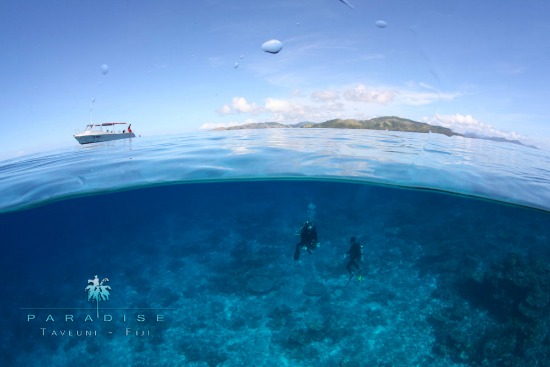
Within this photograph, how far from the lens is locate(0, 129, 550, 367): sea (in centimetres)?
1057

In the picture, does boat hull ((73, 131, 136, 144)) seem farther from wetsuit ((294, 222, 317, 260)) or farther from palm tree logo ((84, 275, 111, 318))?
wetsuit ((294, 222, 317, 260))

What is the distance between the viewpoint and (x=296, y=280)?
14.7 metres

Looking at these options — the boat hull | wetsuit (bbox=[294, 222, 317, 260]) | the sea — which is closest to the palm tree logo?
the sea

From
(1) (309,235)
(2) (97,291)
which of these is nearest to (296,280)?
(1) (309,235)

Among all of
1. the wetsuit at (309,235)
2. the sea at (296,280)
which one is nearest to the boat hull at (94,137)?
the sea at (296,280)

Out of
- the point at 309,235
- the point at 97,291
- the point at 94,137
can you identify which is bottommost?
the point at 97,291

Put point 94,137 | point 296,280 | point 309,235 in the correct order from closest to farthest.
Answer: point 309,235
point 296,280
point 94,137

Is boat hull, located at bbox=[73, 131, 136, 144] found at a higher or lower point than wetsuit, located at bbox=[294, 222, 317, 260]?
higher

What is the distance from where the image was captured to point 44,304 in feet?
48.2

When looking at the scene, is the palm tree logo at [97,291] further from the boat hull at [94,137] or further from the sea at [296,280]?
the boat hull at [94,137]

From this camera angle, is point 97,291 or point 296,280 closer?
point 97,291

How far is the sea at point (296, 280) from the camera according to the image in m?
10.6

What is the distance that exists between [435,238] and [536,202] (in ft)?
21.9

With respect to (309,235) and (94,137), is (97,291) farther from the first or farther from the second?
(94,137)
